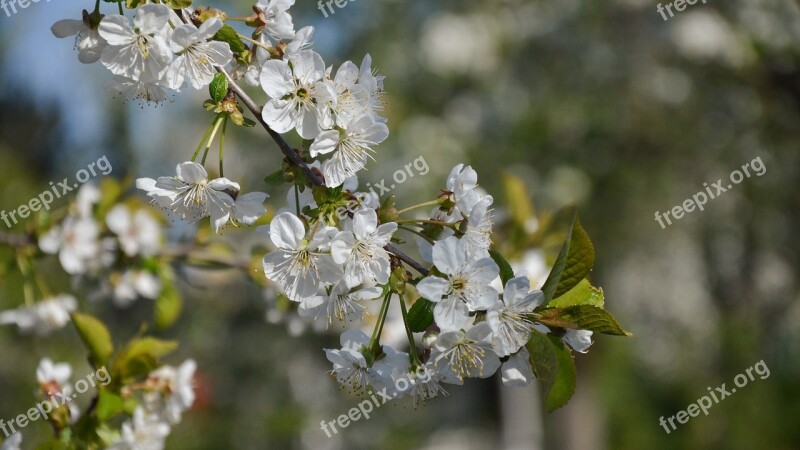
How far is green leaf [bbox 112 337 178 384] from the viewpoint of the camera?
45.3 inches

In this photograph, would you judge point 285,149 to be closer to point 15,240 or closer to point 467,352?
point 467,352

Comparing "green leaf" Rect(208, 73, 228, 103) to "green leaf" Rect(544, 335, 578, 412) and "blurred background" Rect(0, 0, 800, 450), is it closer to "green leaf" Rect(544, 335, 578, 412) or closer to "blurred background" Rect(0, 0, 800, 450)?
"green leaf" Rect(544, 335, 578, 412)

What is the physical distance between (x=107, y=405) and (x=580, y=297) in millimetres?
714

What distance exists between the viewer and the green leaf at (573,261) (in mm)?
801

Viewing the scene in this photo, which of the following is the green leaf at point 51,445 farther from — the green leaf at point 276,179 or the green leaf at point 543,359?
the green leaf at point 543,359

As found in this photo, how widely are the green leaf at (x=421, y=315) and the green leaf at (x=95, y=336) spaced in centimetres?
60

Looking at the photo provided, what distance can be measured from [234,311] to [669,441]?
415cm

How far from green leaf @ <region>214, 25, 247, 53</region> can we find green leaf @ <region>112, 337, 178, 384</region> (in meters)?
0.53

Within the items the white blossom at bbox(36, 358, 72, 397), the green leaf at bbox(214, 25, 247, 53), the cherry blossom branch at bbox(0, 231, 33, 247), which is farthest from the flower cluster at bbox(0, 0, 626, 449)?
the cherry blossom branch at bbox(0, 231, 33, 247)

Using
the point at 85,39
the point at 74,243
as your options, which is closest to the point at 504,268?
the point at 85,39

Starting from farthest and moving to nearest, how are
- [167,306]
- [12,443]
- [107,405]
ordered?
[167,306] → [107,405] → [12,443]

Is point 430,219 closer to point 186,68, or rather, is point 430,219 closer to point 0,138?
point 186,68

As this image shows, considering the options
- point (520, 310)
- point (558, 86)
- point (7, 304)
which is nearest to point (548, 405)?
point (520, 310)

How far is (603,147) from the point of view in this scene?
487cm
